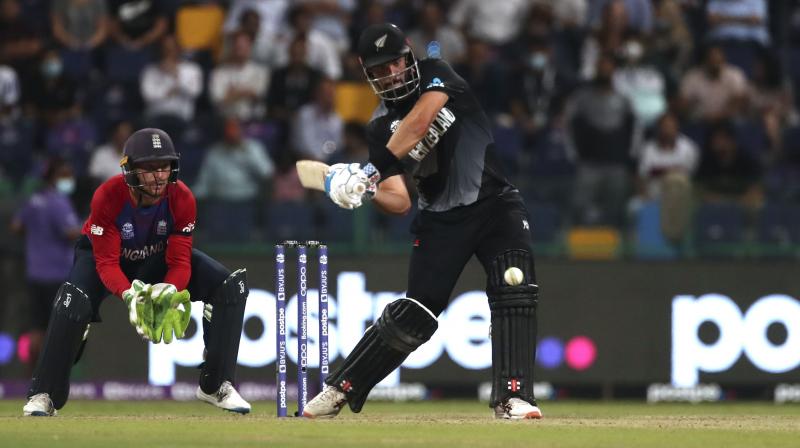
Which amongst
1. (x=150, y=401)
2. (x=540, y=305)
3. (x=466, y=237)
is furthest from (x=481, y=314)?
(x=466, y=237)

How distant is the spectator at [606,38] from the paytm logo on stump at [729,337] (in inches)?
155

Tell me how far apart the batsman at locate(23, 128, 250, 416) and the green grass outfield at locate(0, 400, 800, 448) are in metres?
0.33

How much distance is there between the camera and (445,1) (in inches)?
766

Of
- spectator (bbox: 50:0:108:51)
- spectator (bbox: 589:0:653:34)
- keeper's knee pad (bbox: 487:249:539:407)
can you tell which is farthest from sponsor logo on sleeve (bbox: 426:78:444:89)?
spectator (bbox: 589:0:653:34)

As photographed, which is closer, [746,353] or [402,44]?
[402,44]

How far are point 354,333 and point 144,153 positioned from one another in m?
5.45

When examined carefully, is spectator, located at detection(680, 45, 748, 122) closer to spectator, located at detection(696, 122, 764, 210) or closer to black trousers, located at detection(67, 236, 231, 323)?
spectator, located at detection(696, 122, 764, 210)

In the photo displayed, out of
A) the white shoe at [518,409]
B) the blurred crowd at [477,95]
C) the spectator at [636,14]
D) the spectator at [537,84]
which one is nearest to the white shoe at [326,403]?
the white shoe at [518,409]

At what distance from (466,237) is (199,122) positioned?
7768 millimetres

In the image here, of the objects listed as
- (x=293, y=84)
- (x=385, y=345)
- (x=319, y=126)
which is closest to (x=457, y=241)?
(x=385, y=345)

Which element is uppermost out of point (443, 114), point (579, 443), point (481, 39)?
point (481, 39)

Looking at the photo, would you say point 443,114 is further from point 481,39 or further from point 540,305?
point 481,39

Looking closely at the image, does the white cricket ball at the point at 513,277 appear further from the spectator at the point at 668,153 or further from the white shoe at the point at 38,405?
the spectator at the point at 668,153

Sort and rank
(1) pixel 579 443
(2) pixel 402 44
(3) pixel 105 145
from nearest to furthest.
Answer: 1. (1) pixel 579 443
2. (2) pixel 402 44
3. (3) pixel 105 145
